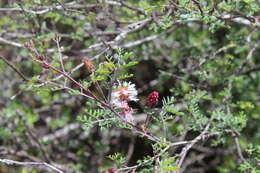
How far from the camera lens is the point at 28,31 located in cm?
250

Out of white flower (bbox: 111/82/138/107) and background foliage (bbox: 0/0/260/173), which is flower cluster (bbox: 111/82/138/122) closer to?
white flower (bbox: 111/82/138/107)

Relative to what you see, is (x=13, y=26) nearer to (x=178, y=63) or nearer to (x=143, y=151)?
(x=178, y=63)

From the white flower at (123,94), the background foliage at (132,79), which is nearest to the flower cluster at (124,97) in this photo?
the white flower at (123,94)

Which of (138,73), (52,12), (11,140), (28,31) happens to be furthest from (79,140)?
(52,12)

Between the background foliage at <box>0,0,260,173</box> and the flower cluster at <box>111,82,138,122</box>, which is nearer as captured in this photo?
the flower cluster at <box>111,82,138,122</box>

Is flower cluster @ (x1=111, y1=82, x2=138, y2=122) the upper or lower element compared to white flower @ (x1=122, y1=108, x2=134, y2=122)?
upper

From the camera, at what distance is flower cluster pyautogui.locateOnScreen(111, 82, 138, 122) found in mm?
1226

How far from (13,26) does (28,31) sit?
0.25m

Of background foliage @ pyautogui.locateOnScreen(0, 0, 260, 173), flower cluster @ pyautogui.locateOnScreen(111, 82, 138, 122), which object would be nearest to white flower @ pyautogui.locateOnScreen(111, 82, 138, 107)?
flower cluster @ pyautogui.locateOnScreen(111, 82, 138, 122)

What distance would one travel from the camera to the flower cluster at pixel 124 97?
1.23m

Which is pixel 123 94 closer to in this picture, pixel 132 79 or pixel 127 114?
pixel 127 114

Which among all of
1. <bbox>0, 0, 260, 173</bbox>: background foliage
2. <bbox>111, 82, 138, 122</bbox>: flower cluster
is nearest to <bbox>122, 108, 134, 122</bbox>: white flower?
<bbox>111, 82, 138, 122</bbox>: flower cluster

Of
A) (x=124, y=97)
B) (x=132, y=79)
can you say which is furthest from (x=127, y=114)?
(x=132, y=79)

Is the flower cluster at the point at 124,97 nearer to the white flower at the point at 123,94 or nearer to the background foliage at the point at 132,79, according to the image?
the white flower at the point at 123,94
